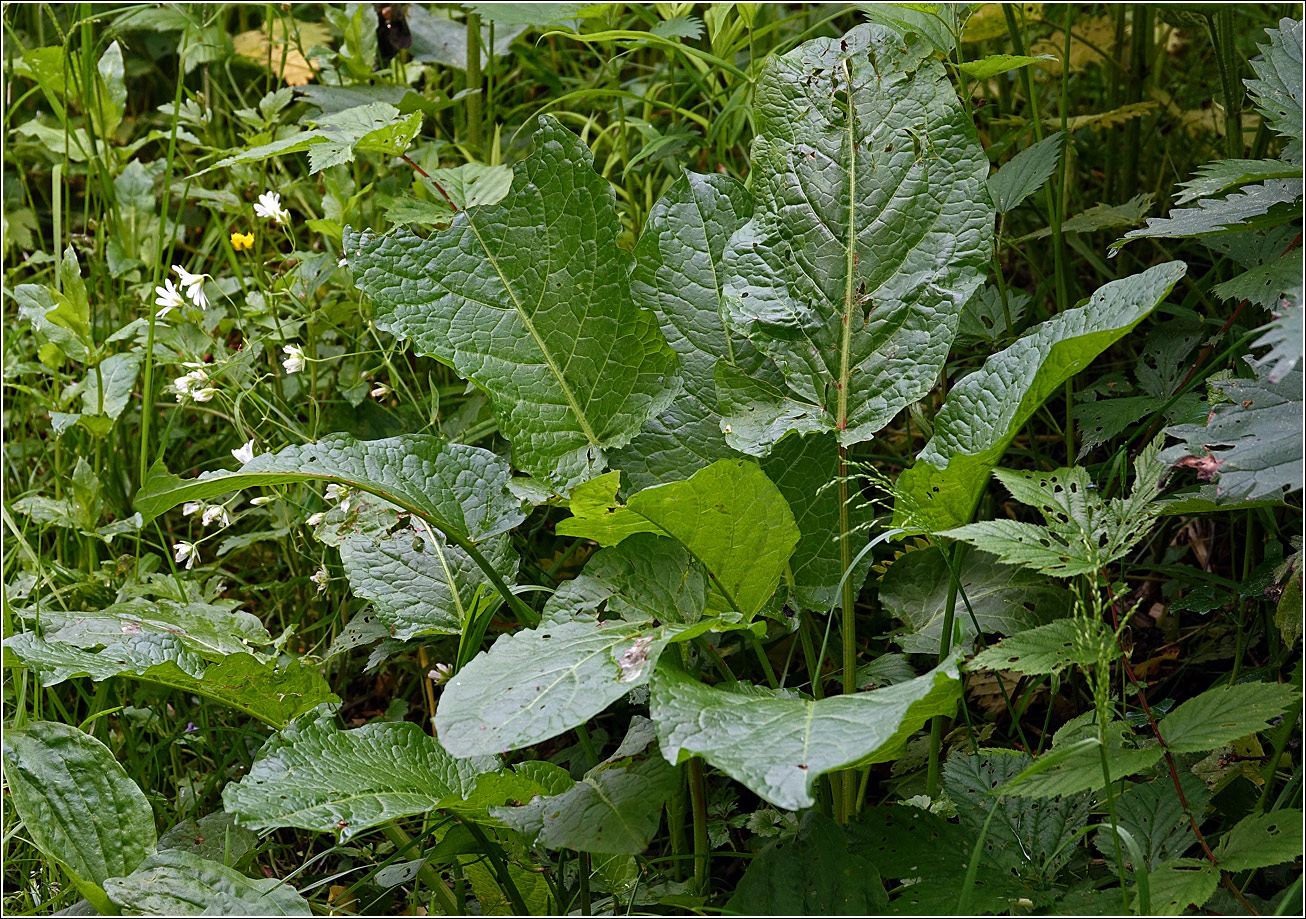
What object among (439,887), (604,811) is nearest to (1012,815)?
(604,811)

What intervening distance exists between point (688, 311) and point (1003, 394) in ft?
1.53

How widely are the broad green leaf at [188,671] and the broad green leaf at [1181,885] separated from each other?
40.7 inches

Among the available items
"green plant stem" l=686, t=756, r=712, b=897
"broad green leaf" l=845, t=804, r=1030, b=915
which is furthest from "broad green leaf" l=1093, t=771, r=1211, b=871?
"green plant stem" l=686, t=756, r=712, b=897

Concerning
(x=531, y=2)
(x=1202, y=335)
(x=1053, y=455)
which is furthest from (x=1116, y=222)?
(x=531, y=2)

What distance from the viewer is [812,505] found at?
1566mm

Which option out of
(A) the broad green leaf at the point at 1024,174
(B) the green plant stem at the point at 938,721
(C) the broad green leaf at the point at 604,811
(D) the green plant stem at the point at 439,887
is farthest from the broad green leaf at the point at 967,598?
(D) the green plant stem at the point at 439,887

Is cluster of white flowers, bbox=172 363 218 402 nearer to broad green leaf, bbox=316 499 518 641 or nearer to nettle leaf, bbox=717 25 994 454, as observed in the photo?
broad green leaf, bbox=316 499 518 641

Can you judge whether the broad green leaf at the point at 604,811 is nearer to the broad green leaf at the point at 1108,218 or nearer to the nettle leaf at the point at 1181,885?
the nettle leaf at the point at 1181,885

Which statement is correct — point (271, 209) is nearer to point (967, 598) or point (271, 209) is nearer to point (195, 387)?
point (195, 387)

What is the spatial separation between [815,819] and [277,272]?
5.52ft

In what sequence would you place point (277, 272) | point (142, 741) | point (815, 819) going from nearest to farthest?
point (815, 819)
point (142, 741)
point (277, 272)

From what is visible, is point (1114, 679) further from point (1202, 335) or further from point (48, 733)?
point (48, 733)

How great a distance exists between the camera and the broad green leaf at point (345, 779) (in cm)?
123

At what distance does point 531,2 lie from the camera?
1973 millimetres
